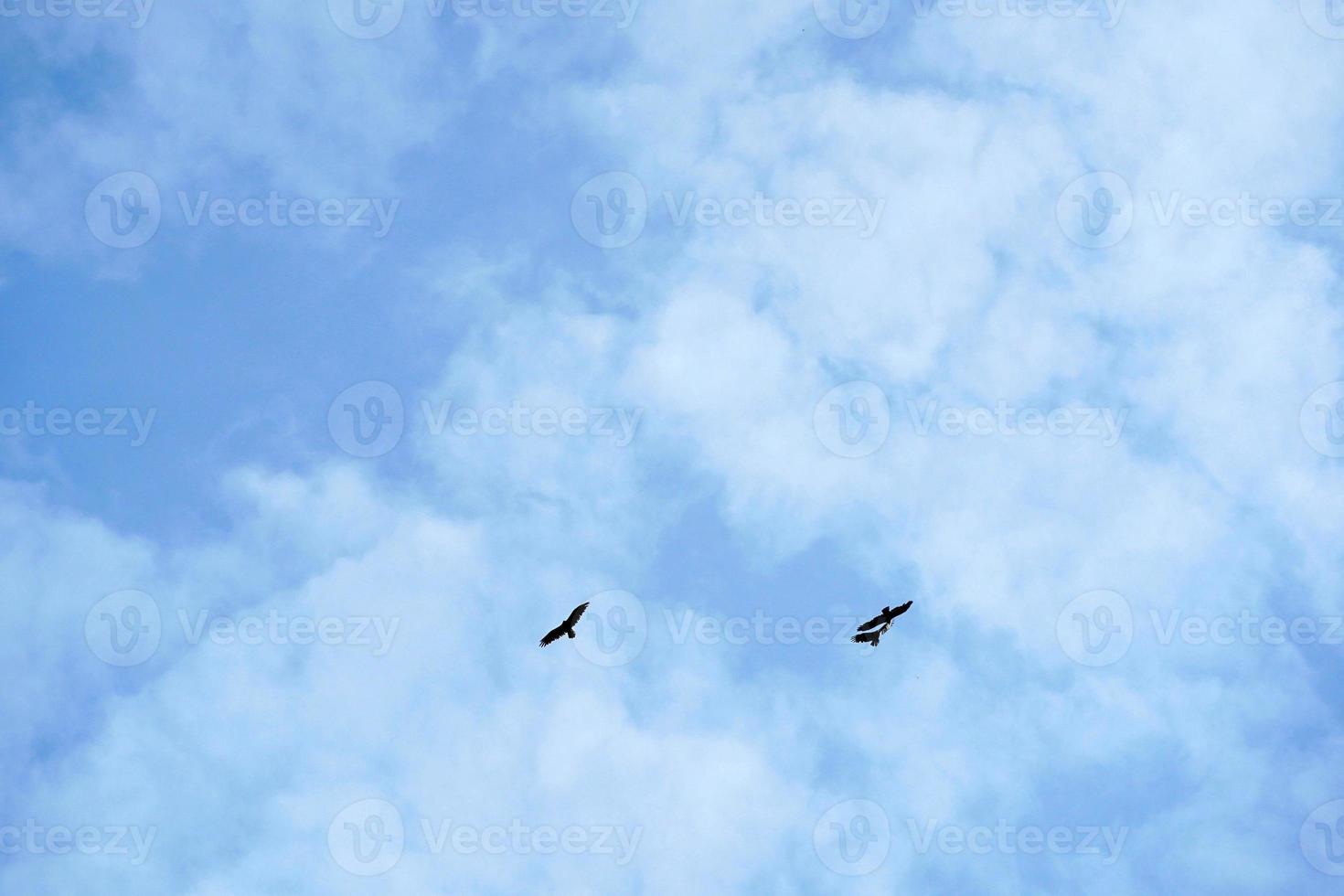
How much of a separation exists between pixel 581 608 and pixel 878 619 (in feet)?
55.4

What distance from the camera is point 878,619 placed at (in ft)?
173

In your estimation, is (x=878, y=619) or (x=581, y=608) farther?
(x=581, y=608)

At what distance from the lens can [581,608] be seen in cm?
5697
